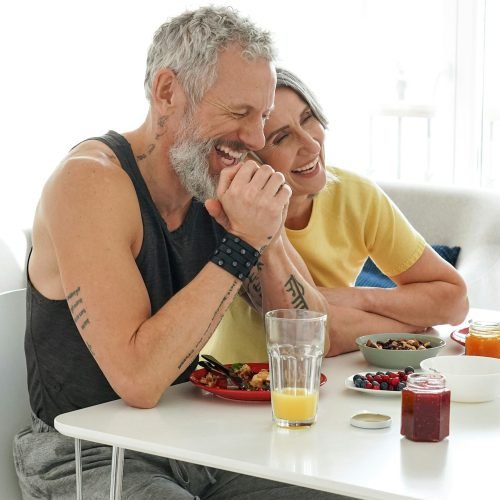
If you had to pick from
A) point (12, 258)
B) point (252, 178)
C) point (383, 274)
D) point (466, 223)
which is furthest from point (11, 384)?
point (466, 223)

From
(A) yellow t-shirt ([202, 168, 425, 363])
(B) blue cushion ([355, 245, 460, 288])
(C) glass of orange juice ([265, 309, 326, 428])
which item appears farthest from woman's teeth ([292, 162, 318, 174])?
(B) blue cushion ([355, 245, 460, 288])

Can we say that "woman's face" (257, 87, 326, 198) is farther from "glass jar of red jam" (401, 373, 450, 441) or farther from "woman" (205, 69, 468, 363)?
"glass jar of red jam" (401, 373, 450, 441)

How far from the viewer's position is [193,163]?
74.4 inches

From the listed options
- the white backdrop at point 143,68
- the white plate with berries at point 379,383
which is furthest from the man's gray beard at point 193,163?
the white backdrop at point 143,68

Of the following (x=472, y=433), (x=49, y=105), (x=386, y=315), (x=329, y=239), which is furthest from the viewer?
(x=49, y=105)

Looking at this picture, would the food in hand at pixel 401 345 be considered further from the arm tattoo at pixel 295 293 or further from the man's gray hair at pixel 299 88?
the man's gray hair at pixel 299 88

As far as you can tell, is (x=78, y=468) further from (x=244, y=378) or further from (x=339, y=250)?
(x=339, y=250)

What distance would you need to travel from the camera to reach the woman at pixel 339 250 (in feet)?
6.87

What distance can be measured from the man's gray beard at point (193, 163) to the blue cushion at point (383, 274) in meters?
1.64

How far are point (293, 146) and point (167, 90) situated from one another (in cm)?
38

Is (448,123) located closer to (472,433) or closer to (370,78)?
(370,78)

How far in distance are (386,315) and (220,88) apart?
0.59 metres

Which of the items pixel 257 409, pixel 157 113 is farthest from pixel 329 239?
pixel 257 409

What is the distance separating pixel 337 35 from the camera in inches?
184
